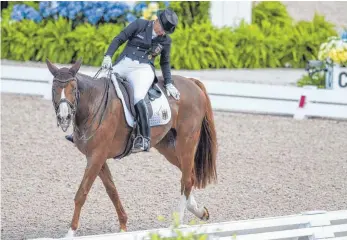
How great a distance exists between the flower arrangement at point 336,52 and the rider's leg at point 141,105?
630 centimetres

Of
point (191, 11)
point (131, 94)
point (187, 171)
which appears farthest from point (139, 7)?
point (131, 94)

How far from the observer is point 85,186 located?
835 cm

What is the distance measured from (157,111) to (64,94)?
106 centimetres

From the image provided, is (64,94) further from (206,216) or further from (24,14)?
(24,14)

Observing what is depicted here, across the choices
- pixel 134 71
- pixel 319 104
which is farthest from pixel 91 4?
pixel 134 71

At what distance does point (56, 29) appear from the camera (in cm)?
1723

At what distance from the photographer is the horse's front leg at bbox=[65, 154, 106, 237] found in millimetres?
8344

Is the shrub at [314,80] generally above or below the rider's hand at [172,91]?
below

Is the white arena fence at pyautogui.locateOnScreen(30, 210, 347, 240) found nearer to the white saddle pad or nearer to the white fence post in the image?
the white saddle pad

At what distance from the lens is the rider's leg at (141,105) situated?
8711mm

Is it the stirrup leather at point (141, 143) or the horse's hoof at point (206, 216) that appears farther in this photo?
the horse's hoof at point (206, 216)

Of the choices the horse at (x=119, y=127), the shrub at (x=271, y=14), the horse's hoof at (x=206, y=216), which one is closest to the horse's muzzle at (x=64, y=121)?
the horse at (x=119, y=127)

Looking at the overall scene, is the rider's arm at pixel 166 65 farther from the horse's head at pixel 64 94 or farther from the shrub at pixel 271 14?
the shrub at pixel 271 14

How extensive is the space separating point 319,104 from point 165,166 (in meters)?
3.36
